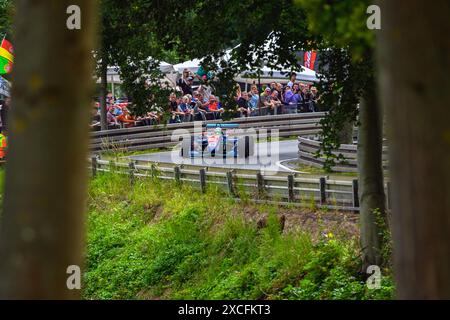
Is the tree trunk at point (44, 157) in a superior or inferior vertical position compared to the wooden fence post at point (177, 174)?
superior

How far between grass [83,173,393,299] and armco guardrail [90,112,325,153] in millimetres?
4866

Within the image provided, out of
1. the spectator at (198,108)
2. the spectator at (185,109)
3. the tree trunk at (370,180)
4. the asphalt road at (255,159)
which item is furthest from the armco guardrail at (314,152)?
the spectator at (185,109)

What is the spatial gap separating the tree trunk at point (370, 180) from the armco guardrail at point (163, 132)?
1336cm

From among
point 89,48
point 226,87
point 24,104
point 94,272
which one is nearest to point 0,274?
point 24,104

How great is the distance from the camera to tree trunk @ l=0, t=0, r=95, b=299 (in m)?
6.06

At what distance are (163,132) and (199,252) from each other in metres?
13.7

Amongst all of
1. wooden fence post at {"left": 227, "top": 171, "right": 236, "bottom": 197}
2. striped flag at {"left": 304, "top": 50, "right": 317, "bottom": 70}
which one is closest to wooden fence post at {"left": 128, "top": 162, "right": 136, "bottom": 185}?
wooden fence post at {"left": 227, "top": 171, "right": 236, "bottom": 197}

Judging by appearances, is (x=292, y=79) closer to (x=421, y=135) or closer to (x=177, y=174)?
(x=177, y=174)

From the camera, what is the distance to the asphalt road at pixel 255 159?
28.8 meters

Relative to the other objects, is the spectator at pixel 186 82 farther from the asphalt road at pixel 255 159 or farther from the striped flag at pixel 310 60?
the striped flag at pixel 310 60

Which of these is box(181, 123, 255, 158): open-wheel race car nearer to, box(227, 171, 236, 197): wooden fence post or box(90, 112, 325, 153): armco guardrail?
box(90, 112, 325, 153): armco guardrail

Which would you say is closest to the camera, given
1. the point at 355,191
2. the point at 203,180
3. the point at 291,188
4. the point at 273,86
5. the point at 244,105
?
the point at 355,191

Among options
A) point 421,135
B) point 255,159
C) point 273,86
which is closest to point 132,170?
point 255,159

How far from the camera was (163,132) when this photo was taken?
115 ft
